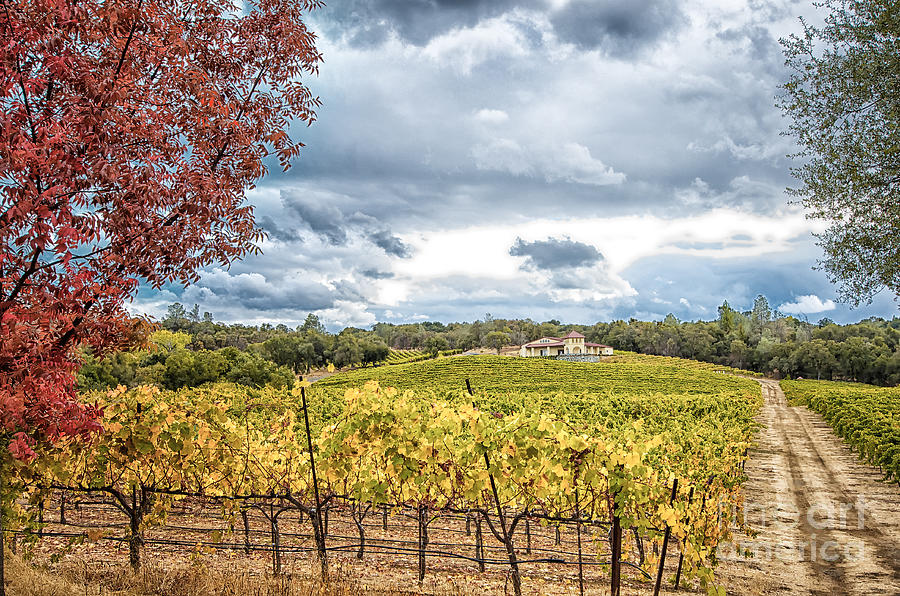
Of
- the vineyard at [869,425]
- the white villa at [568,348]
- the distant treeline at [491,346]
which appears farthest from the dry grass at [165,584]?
the white villa at [568,348]

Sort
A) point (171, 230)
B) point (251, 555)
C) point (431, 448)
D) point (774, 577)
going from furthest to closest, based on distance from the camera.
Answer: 1. point (774, 577)
2. point (251, 555)
3. point (431, 448)
4. point (171, 230)

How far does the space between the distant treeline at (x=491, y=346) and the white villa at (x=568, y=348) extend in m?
10.6

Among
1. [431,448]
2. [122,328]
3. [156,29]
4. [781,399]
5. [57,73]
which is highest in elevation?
[156,29]

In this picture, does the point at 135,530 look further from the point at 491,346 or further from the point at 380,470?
the point at 491,346

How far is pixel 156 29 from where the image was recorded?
471 centimetres

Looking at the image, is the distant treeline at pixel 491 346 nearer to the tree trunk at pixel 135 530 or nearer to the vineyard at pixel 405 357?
the vineyard at pixel 405 357

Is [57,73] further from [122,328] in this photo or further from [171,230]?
[122,328]

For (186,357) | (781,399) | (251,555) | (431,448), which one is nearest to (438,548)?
(251,555)

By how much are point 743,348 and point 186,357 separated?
93.8 m

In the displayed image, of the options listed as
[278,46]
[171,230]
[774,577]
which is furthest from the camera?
[774,577]

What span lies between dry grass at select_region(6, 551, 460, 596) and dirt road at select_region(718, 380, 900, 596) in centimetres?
512

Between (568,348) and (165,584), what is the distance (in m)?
109

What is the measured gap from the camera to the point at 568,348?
363 ft

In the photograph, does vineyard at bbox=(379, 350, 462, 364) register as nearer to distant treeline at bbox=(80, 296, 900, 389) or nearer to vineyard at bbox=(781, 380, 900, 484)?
distant treeline at bbox=(80, 296, 900, 389)
